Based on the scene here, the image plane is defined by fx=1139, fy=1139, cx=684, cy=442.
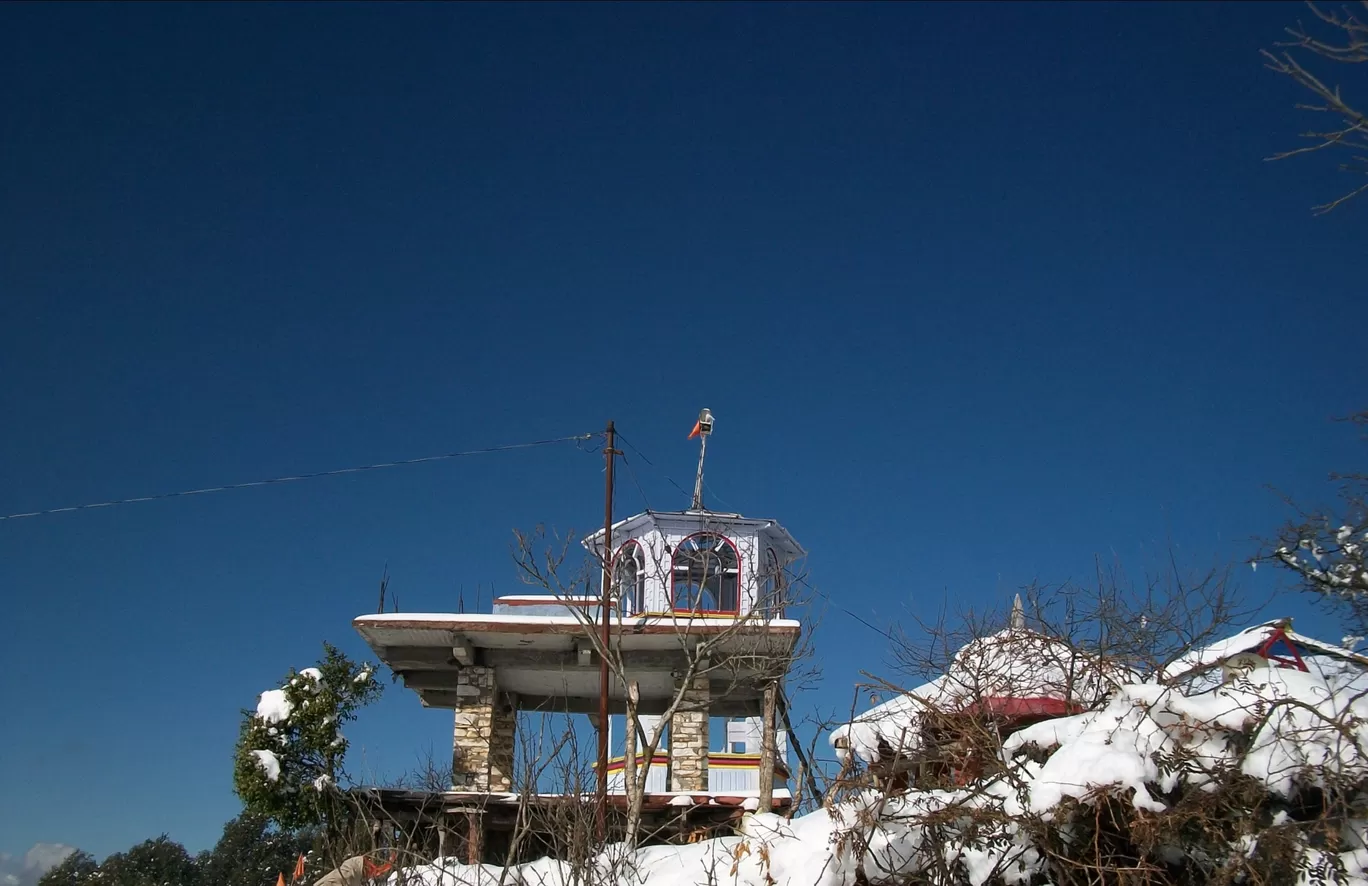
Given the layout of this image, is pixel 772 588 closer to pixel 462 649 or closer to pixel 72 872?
pixel 462 649

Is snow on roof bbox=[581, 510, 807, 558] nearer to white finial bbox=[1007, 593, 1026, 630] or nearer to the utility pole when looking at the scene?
the utility pole

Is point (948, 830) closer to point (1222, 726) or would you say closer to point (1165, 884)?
point (1165, 884)

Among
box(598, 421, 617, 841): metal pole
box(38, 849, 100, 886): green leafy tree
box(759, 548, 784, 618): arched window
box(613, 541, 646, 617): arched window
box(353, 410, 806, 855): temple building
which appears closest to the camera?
box(598, 421, 617, 841): metal pole

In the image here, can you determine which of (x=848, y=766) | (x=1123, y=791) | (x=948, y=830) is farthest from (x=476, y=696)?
(x=1123, y=791)

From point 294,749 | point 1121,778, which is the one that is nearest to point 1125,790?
point 1121,778

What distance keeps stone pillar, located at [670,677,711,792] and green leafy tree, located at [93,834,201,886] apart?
79.5ft

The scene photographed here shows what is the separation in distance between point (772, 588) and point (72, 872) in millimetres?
27532

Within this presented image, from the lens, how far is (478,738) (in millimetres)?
18141

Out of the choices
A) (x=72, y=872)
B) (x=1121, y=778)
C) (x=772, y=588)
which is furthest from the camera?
(x=72, y=872)

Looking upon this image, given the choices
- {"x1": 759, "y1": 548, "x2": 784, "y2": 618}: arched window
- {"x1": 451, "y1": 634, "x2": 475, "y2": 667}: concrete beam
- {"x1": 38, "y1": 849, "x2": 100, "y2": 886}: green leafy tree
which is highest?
{"x1": 759, "y1": 548, "x2": 784, "y2": 618}: arched window

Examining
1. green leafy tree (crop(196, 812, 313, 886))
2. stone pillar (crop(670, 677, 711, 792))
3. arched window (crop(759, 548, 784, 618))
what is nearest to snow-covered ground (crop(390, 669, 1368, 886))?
stone pillar (crop(670, 677, 711, 792))

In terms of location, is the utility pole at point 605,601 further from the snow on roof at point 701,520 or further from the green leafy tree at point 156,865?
the green leafy tree at point 156,865

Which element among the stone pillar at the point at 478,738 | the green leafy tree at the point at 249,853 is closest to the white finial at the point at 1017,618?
the stone pillar at the point at 478,738

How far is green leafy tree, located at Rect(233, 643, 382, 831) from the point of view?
2056 cm
